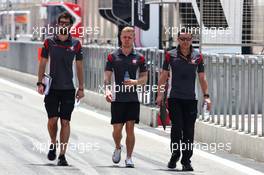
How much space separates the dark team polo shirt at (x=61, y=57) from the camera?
1316 centimetres

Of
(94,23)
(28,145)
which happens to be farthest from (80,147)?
(94,23)

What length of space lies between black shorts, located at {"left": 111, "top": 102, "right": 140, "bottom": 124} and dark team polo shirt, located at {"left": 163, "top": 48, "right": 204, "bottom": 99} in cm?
52

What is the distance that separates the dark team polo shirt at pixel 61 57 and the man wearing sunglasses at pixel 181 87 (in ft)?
3.75

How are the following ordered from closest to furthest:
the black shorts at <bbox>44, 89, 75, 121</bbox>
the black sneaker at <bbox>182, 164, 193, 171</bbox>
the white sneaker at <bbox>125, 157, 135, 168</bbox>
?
the black sneaker at <bbox>182, 164, 193, 171</bbox> < the white sneaker at <bbox>125, 157, 135, 168</bbox> < the black shorts at <bbox>44, 89, 75, 121</bbox>

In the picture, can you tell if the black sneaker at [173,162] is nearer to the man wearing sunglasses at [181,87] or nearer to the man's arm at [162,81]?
the man wearing sunglasses at [181,87]

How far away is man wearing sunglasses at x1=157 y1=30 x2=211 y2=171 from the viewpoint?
1305 centimetres

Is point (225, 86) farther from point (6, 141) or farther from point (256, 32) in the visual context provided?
point (256, 32)

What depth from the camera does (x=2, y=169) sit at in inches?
477

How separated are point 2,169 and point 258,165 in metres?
3.47

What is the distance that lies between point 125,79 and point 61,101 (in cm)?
87

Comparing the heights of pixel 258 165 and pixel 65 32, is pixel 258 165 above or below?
below

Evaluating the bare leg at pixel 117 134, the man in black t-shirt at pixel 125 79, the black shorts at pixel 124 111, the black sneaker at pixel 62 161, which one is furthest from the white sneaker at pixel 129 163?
the black sneaker at pixel 62 161

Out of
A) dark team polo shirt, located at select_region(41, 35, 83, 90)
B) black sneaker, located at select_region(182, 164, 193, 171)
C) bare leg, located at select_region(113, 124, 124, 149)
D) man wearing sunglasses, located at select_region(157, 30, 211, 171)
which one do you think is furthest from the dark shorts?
dark team polo shirt, located at select_region(41, 35, 83, 90)

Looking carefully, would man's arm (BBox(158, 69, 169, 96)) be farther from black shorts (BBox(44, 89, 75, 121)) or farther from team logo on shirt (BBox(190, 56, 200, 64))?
black shorts (BBox(44, 89, 75, 121))
